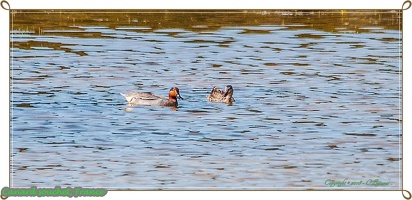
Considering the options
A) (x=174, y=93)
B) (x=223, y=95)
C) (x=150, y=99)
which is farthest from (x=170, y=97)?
(x=223, y=95)

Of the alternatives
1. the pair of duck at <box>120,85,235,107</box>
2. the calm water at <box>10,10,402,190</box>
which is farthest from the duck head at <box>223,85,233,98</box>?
the calm water at <box>10,10,402,190</box>

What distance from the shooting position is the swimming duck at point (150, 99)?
72.0ft

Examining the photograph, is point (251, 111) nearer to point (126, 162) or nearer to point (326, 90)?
point (326, 90)

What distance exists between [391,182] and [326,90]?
12.3ft

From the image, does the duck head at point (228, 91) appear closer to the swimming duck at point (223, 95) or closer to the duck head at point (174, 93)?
the swimming duck at point (223, 95)

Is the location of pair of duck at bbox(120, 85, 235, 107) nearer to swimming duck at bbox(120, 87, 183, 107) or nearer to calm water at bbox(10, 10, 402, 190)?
swimming duck at bbox(120, 87, 183, 107)

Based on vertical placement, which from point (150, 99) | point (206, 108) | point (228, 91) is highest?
point (228, 91)

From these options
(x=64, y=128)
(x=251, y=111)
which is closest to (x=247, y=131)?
(x=251, y=111)

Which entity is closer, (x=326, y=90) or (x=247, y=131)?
(x=247, y=131)

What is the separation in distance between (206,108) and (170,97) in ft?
2.15

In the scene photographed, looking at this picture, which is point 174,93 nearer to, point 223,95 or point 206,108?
point 206,108

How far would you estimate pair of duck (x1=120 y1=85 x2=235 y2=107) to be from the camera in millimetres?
21984

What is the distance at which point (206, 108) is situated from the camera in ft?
73.2

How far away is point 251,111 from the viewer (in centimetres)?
2153
